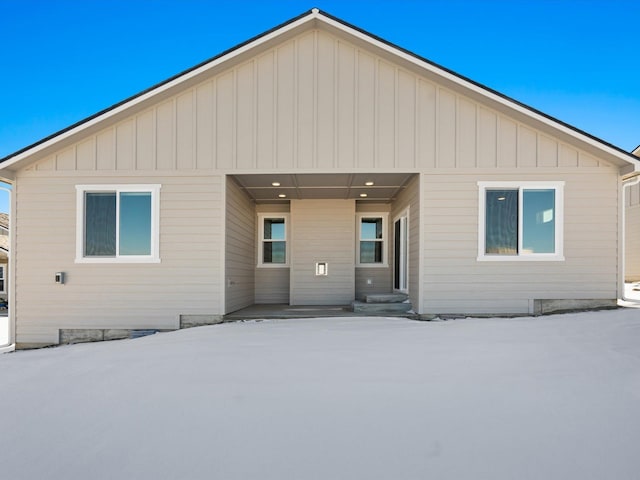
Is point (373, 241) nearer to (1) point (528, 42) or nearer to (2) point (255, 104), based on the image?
(2) point (255, 104)

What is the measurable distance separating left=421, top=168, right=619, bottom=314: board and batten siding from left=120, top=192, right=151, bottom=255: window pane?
18.0 ft

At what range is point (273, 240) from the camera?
10820 millimetres

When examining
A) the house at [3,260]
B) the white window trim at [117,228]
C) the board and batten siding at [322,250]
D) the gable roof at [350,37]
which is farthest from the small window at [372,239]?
the house at [3,260]

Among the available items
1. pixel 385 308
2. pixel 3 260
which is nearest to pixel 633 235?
pixel 385 308

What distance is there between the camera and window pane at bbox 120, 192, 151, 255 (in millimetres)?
7348

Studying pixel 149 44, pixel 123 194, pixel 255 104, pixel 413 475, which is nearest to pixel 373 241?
pixel 255 104

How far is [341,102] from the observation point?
7.28 meters

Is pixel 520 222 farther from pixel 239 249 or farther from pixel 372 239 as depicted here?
pixel 239 249

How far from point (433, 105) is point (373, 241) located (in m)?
4.49

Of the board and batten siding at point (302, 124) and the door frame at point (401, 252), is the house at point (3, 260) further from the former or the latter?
the door frame at point (401, 252)

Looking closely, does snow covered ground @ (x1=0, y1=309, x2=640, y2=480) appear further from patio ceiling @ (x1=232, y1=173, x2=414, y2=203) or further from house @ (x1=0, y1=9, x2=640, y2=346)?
patio ceiling @ (x1=232, y1=173, x2=414, y2=203)

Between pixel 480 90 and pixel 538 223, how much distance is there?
9.21 ft

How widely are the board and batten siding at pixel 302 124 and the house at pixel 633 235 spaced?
13082 millimetres

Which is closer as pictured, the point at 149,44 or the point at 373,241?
the point at 373,241
